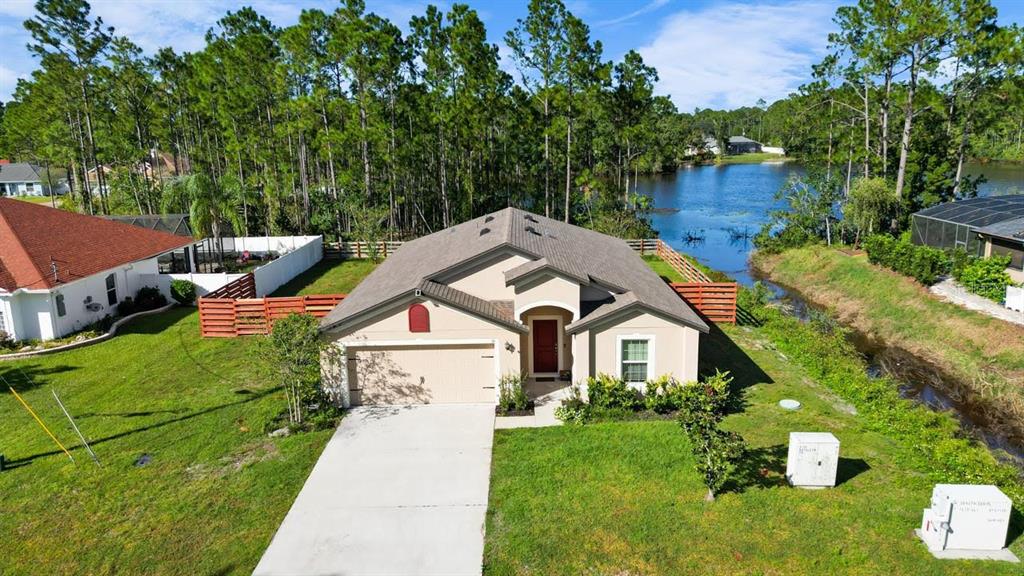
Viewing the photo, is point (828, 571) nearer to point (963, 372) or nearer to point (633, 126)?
point (963, 372)

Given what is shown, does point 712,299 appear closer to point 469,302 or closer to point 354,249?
point 469,302

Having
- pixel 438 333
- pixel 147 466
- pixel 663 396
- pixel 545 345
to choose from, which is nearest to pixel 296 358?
pixel 438 333

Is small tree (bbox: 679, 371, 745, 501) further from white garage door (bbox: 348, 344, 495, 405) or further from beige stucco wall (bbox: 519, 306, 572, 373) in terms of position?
white garage door (bbox: 348, 344, 495, 405)

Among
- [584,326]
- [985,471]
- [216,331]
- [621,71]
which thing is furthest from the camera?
Result: [621,71]

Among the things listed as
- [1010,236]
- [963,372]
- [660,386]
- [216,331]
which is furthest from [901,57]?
[216,331]

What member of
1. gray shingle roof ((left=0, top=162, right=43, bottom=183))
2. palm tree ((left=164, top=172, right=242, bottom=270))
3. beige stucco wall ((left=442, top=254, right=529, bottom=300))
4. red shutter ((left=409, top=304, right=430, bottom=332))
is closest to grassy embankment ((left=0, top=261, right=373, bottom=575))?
red shutter ((left=409, top=304, right=430, bottom=332))
